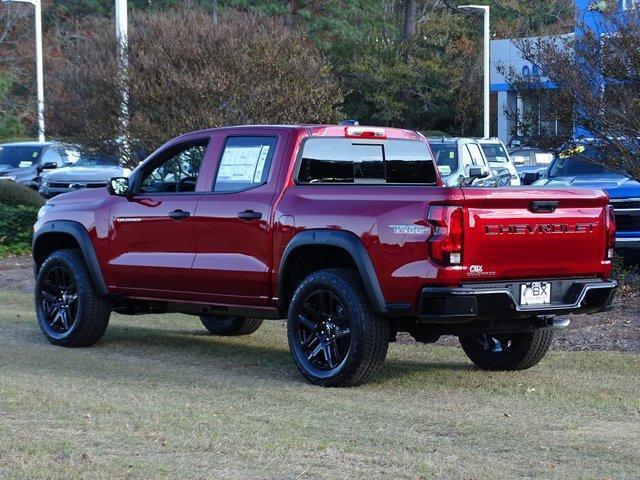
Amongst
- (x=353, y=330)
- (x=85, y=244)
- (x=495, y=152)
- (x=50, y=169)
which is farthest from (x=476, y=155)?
(x=353, y=330)

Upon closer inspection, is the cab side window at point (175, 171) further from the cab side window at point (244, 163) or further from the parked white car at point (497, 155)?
the parked white car at point (497, 155)

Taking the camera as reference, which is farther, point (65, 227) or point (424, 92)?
point (424, 92)

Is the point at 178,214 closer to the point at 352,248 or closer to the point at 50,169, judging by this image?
the point at 352,248

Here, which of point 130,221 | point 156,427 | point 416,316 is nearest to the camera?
point 156,427

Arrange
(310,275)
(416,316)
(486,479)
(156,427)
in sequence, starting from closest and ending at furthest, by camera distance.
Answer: (486,479)
(156,427)
(416,316)
(310,275)

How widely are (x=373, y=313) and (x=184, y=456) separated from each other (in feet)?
7.59

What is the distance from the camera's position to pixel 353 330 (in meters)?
8.61

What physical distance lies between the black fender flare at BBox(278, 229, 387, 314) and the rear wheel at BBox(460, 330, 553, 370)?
1.59 meters

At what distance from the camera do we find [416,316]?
27.5 feet

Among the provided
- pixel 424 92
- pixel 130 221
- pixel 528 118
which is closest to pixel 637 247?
pixel 528 118

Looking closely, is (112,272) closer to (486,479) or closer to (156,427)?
(156,427)

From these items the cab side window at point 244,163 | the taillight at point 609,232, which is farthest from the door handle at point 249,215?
the taillight at point 609,232

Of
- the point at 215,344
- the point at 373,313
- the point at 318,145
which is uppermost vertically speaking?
the point at 318,145

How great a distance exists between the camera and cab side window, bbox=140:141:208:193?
34.0 feet
